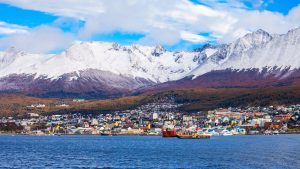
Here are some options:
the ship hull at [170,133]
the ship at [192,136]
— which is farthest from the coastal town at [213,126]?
the ship at [192,136]

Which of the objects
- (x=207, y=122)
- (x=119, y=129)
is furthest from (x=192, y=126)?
(x=119, y=129)

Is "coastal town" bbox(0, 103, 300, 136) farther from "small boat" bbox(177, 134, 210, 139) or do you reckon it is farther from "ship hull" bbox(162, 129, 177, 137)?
"small boat" bbox(177, 134, 210, 139)

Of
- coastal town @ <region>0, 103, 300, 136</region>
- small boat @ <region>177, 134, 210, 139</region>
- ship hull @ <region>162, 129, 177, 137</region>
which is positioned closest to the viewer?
small boat @ <region>177, 134, 210, 139</region>

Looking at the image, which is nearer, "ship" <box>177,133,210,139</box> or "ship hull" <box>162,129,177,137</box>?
"ship" <box>177,133,210,139</box>

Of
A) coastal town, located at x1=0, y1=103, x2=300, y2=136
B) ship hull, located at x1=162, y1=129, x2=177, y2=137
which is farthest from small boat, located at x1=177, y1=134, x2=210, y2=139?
coastal town, located at x1=0, y1=103, x2=300, y2=136

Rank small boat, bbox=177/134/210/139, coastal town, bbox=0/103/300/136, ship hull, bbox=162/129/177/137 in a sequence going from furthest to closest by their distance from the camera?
coastal town, bbox=0/103/300/136
ship hull, bbox=162/129/177/137
small boat, bbox=177/134/210/139

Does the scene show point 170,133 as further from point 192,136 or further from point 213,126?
point 213,126

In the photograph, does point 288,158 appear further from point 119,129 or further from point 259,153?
point 119,129

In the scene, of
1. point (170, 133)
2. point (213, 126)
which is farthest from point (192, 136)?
point (213, 126)

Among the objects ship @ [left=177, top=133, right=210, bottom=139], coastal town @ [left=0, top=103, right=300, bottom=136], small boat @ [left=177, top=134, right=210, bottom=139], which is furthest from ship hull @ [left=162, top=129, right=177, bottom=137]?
coastal town @ [left=0, top=103, right=300, bottom=136]

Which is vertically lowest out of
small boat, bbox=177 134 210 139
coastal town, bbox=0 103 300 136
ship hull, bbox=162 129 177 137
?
small boat, bbox=177 134 210 139

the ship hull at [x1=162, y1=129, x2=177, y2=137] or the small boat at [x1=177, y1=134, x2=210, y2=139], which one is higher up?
the ship hull at [x1=162, y1=129, x2=177, y2=137]
